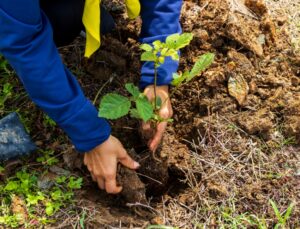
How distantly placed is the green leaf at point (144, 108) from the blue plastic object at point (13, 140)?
57 centimetres

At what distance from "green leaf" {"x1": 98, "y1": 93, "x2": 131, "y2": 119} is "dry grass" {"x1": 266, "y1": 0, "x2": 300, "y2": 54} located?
1108mm

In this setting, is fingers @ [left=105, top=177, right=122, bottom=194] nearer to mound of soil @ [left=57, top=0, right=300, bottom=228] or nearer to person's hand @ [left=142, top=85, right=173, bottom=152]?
mound of soil @ [left=57, top=0, right=300, bottom=228]

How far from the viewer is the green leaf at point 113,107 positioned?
1.57 metres

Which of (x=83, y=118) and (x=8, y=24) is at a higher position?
(x=8, y=24)

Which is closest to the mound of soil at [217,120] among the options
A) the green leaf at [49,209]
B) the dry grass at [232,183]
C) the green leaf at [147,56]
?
the dry grass at [232,183]

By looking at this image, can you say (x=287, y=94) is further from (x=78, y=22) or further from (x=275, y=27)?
(x=78, y=22)

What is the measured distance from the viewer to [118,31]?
2.27 metres

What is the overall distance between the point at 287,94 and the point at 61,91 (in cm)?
103

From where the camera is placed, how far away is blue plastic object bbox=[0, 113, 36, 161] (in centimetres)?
191

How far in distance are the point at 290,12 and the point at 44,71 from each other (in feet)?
4.98

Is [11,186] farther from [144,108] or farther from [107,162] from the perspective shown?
[144,108]

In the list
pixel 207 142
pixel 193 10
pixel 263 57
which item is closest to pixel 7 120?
pixel 207 142

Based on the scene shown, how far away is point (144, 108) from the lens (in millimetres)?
1605

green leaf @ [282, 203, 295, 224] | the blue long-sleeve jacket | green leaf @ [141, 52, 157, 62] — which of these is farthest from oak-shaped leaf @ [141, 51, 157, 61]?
green leaf @ [282, 203, 295, 224]
